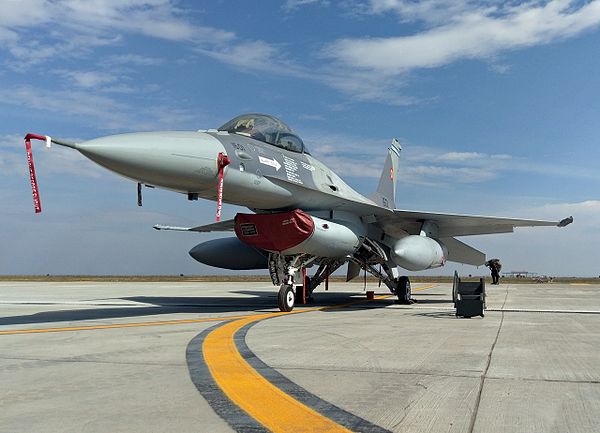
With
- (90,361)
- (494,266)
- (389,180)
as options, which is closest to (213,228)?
(389,180)

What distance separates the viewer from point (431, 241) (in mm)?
15742

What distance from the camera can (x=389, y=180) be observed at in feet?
70.1

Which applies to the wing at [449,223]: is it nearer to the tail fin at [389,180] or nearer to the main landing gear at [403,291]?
the main landing gear at [403,291]

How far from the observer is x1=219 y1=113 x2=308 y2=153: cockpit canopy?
12.1 m

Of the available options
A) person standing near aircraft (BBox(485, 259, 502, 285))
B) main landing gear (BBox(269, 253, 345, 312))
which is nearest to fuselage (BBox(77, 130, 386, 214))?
main landing gear (BBox(269, 253, 345, 312))

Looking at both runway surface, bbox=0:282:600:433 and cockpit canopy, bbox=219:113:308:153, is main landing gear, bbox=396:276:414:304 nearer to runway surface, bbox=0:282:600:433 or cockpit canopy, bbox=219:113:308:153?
cockpit canopy, bbox=219:113:308:153

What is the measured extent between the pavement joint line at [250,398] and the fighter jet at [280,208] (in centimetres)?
386

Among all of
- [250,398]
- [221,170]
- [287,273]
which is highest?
[221,170]

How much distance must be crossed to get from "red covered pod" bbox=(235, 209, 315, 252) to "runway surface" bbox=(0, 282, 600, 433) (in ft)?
11.5

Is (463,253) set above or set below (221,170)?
below

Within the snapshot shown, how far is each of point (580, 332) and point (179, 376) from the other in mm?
6978

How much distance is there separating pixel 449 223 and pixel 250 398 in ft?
46.7

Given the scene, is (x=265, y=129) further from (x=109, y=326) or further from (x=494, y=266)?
(x=494, y=266)

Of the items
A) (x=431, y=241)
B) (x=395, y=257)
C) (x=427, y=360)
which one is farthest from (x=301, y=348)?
(x=431, y=241)
